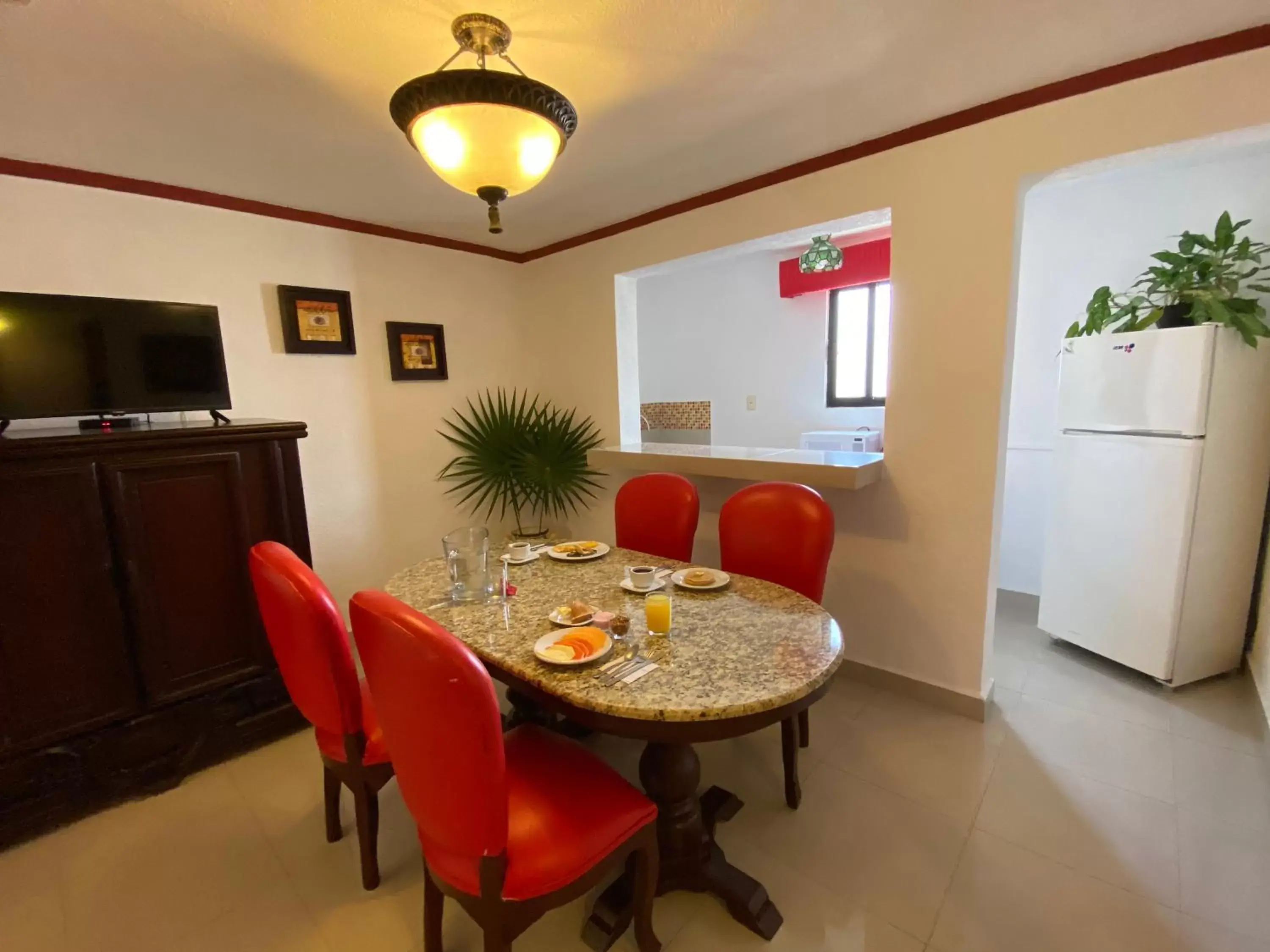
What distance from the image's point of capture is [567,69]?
1.53 meters

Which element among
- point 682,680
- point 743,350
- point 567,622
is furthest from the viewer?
point 743,350

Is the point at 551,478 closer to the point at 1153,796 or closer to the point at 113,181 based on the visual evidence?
the point at 113,181

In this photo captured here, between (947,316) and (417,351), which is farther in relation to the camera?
(417,351)

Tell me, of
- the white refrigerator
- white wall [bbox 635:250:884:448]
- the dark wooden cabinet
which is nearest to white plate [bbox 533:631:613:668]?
the dark wooden cabinet

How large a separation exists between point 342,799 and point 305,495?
60.2 inches

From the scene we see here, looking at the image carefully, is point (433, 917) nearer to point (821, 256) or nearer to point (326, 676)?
point (326, 676)

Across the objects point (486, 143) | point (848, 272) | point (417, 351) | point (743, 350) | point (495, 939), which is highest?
point (848, 272)

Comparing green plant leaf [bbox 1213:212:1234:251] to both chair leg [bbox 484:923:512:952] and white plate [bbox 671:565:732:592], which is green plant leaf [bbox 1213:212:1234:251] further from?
chair leg [bbox 484:923:512:952]

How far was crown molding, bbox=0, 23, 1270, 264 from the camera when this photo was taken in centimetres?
153

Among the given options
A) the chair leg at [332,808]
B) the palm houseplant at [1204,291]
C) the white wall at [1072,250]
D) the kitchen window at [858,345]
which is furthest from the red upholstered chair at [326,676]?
the kitchen window at [858,345]

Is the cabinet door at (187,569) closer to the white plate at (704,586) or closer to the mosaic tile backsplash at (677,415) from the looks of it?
the white plate at (704,586)

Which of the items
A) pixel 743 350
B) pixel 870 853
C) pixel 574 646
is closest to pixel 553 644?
pixel 574 646

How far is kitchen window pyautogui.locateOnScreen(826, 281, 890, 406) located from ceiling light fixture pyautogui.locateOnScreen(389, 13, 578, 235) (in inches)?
141

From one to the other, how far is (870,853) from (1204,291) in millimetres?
2563
